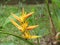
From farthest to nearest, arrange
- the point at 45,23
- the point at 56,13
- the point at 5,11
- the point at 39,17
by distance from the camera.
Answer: the point at 5,11, the point at 39,17, the point at 45,23, the point at 56,13

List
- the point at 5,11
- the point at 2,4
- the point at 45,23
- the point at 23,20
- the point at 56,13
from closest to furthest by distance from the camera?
the point at 23,20 < the point at 56,13 < the point at 45,23 < the point at 5,11 < the point at 2,4

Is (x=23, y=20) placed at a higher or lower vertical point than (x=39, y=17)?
higher

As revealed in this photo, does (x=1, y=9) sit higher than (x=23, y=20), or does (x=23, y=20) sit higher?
(x=23, y=20)

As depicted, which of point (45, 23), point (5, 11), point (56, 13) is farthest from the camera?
point (5, 11)

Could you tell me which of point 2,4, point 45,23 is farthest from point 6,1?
point 45,23

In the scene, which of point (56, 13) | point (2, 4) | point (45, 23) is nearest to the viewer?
point (56, 13)

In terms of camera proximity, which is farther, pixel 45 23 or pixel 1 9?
pixel 1 9

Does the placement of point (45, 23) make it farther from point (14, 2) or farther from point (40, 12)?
point (14, 2)

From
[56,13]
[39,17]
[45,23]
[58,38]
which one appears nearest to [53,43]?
[58,38]

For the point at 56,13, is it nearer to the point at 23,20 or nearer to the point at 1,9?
the point at 23,20
